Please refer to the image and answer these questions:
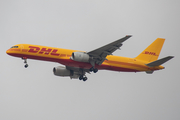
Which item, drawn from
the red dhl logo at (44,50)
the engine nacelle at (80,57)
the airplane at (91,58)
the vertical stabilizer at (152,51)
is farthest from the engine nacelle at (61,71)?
the vertical stabilizer at (152,51)

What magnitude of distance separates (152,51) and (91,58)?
44.6 feet

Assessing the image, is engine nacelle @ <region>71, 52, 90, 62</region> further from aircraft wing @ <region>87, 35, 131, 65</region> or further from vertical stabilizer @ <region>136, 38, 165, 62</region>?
vertical stabilizer @ <region>136, 38, 165, 62</region>

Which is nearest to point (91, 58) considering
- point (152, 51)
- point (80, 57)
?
point (80, 57)

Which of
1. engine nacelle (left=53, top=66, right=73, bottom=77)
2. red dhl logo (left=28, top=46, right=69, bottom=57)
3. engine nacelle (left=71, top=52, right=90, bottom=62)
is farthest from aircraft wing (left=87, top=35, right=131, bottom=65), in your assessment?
engine nacelle (left=53, top=66, right=73, bottom=77)

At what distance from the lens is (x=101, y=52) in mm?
46688

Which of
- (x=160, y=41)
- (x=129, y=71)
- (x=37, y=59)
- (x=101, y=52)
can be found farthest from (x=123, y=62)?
(x=37, y=59)

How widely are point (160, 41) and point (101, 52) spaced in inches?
568

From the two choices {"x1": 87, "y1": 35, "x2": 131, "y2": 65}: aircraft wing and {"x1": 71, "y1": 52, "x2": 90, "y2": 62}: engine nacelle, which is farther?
{"x1": 71, "y1": 52, "x2": 90, "y2": 62}: engine nacelle

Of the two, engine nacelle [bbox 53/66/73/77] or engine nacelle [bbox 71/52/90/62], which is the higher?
engine nacelle [bbox 71/52/90/62]

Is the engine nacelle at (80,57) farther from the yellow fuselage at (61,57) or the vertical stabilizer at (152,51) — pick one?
the vertical stabilizer at (152,51)

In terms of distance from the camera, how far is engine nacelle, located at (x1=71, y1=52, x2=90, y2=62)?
45500 millimetres

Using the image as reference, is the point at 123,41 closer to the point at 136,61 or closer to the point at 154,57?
the point at 136,61

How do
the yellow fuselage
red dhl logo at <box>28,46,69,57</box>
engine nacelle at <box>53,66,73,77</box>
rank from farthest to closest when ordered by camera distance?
engine nacelle at <box>53,66,73,77</box>, red dhl logo at <box>28,46,69,57</box>, the yellow fuselage

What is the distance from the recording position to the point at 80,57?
150ft
